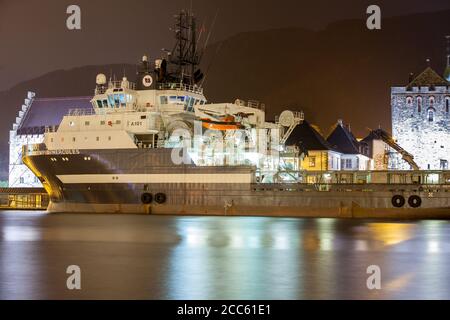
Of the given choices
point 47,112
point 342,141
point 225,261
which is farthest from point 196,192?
point 47,112

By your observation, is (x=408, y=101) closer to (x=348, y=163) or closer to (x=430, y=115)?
(x=430, y=115)

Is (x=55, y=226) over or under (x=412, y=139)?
under

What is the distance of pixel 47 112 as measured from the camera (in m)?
70.6

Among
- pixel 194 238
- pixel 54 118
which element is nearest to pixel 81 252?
pixel 194 238

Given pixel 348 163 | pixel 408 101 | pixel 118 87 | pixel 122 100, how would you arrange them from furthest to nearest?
pixel 408 101 → pixel 348 163 → pixel 118 87 → pixel 122 100

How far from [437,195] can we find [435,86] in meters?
22.2

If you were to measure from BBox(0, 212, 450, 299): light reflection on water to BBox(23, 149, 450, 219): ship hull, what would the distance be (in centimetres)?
643

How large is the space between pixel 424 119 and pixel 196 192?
24580mm

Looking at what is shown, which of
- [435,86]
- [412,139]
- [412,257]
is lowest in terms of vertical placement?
[412,257]

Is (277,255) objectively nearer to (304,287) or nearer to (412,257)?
(412,257)

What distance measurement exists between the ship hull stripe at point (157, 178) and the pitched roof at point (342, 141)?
20.5 meters

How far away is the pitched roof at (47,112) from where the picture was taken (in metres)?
69.6

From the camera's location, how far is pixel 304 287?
1216 cm

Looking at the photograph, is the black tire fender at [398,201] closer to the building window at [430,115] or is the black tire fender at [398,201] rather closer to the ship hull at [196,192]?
the ship hull at [196,192]
